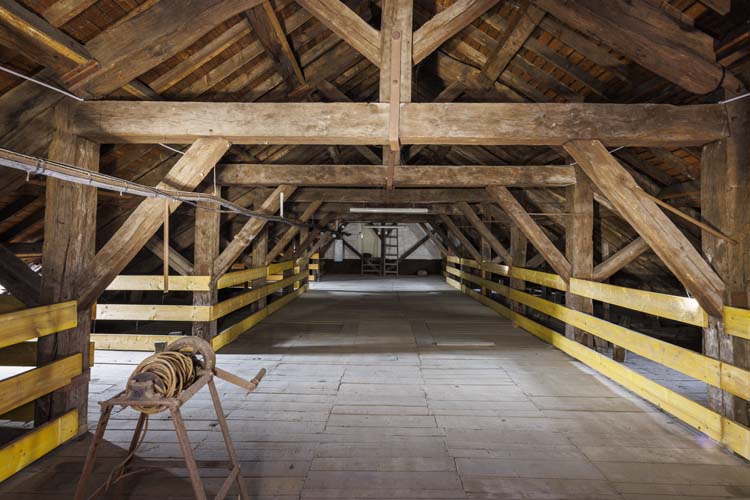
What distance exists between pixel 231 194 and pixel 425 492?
16.2 feet

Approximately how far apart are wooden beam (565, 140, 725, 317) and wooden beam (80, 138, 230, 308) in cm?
264

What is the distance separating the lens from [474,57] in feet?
13.4

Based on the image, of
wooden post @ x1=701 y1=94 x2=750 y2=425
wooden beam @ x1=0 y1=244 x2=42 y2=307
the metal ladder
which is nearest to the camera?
wooden post @ x1=701 y1=94 x2=750 y2=425

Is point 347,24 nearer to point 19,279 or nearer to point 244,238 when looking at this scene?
point 19,279

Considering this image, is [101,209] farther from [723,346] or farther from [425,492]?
[723,346]

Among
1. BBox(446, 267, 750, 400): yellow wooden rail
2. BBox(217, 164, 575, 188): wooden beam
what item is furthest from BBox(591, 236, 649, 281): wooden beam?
BBox(217, 164, 575, 188): wooden beam

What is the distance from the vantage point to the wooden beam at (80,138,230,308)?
2719 mm

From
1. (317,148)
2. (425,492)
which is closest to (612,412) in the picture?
(425,492)

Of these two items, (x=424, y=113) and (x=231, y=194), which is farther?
(x=231, y=194)

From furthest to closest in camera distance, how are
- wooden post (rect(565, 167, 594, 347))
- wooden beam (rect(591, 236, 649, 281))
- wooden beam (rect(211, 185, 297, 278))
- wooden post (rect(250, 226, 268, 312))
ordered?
wooden post (rect(250, 226, 268, 312)), wooden beam (rect(211, 185, 297, 278)), wooden post (rect(565, 167, 594, 347)), wooden beam (rect(591, 236, 649, 281))

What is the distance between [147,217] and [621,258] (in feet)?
15.3

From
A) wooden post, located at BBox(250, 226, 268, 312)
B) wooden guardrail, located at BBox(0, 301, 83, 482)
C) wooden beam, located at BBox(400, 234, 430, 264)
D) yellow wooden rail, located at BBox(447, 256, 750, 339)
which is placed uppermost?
wooden beam, located at BBox(400, 234, 430, 264)

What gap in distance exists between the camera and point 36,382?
224cm

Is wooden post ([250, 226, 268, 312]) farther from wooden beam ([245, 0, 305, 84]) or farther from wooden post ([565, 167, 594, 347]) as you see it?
wooden post ([565, 167, 594, 347])
